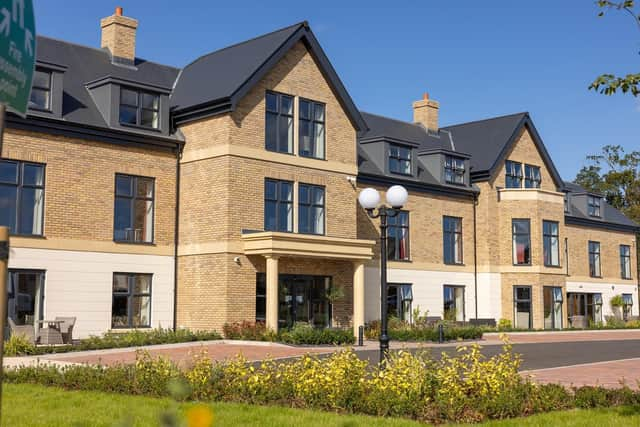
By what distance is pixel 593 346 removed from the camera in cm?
2611

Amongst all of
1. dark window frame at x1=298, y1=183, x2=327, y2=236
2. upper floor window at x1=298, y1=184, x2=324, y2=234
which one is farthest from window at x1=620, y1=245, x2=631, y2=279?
upper floor window at x1=298, y1=184, x2=324, y2=234

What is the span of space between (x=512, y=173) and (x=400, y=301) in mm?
10518

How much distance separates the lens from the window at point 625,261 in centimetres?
5003

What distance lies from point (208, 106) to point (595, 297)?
30996 millimetres

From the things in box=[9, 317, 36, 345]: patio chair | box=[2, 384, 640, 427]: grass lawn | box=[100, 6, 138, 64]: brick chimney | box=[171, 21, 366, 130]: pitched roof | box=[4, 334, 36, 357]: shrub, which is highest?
box=[100, 6, 138, 64]: brick chimney

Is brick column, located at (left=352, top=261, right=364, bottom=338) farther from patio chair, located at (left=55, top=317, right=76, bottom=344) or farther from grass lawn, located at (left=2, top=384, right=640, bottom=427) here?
grass lawn, located at (left=2, top=384, right=640, bottom=427)

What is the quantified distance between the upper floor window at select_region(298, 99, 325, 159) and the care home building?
0.19 feet

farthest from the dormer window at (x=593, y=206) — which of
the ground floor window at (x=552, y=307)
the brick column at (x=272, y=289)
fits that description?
the brick column at (x=272, y=289)

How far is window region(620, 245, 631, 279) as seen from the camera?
5003 cm

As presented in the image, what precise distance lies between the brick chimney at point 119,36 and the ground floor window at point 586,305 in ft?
93.4

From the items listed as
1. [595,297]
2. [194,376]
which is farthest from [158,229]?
[595,297]

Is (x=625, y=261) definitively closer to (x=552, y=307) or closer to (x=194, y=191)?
(x=552, y=307)

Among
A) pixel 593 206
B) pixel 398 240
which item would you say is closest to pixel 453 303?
pixel 398 240

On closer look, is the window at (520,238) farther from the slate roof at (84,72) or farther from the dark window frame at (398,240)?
the slate roof at (84,72)
